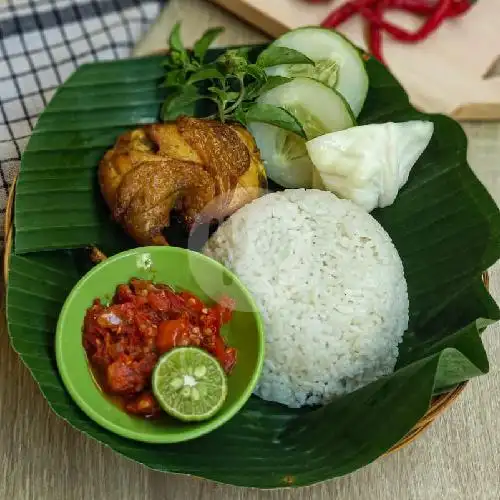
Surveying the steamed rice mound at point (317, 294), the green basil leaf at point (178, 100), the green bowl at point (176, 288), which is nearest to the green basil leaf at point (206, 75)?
the green basil leaf at point (178, 100)

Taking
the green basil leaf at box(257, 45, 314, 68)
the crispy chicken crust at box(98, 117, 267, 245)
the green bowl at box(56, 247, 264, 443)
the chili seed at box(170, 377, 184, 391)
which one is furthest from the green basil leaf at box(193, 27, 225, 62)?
the chili seed at box(170, 377, 184, 391)

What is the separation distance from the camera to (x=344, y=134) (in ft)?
9.96

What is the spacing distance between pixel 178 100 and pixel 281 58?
496 mm

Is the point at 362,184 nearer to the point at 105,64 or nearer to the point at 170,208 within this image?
the point at 170,208

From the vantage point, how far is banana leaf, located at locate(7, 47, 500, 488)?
96.6 inches

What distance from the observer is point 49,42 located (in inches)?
154

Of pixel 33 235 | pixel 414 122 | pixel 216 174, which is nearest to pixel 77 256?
pixel 33 235

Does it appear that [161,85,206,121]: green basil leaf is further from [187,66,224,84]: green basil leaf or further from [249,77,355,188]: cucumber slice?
[249,77,355,188]: cucumber slice

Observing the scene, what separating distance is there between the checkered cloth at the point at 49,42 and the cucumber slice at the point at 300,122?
3.94 feet

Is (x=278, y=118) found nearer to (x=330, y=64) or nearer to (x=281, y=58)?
(x=281, y=58)

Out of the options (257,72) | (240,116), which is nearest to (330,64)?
(257,72)

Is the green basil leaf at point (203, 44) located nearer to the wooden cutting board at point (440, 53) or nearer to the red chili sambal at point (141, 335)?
the wooden cutting board at point (440, 53)

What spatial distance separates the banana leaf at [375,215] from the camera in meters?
2.45

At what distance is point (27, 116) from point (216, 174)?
126 cm
